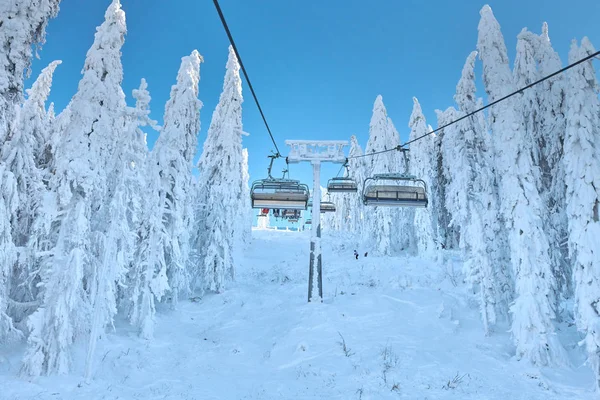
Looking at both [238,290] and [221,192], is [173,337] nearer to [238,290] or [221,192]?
[238,290]

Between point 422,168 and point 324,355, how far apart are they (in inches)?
871

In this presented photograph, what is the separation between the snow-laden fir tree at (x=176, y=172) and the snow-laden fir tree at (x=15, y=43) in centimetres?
732

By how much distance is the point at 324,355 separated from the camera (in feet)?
32.1

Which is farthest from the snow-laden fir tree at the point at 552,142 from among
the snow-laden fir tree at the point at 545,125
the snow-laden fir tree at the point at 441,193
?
the snow-laden fir tree at the point at 441,193

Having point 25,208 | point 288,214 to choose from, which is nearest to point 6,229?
point 25,208

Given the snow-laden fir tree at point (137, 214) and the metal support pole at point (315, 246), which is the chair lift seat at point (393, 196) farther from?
the snow-laden fir tree at point (137, 214)

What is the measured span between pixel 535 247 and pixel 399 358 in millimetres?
5256

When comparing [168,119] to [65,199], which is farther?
[168,119]

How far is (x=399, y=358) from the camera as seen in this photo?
9281mm

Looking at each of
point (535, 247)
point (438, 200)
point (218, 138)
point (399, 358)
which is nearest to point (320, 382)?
point (399, 358)

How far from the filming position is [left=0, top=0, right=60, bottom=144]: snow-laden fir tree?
288 inches

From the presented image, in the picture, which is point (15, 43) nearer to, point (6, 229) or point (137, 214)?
point (6, 229)

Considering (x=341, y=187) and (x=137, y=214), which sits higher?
(x=341, y=187)

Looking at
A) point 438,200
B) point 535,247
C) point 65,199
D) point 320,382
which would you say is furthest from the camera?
point 438,200
